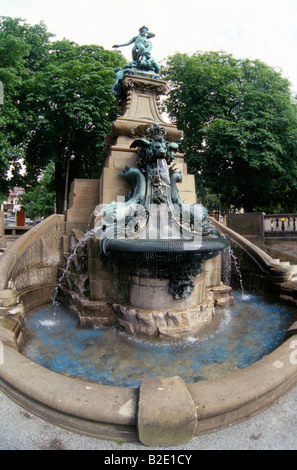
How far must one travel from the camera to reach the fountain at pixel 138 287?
7.47 feet

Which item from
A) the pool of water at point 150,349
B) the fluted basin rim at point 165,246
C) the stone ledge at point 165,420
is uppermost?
the fluted basin rim at point 165,246

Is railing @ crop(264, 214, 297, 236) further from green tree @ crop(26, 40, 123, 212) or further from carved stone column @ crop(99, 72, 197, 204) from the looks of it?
green tree @ crop(26, 40, 123, 212)

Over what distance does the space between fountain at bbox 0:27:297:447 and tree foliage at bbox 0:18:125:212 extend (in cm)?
739

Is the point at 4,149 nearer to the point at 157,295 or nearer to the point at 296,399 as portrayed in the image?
the point at 157,295

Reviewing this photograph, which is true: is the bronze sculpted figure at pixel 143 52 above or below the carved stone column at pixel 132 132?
above

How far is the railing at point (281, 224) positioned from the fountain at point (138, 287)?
6.04 m

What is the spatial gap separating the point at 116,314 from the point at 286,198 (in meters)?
19.5

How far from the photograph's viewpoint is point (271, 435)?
7.29ft

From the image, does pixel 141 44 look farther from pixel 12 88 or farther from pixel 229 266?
pixel 12 88

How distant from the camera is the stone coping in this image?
216 cm

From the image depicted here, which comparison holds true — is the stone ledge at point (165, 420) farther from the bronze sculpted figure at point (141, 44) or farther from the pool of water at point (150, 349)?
the bronze sculpted figure at point (141, 44)

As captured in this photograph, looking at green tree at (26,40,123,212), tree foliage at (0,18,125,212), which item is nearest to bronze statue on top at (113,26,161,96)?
tree foliage at (0,18,125,212)

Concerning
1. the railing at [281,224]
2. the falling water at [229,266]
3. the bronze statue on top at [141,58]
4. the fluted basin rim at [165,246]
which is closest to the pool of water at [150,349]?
the fluted basin rim at [165,246]
